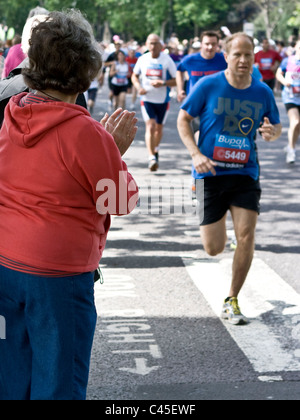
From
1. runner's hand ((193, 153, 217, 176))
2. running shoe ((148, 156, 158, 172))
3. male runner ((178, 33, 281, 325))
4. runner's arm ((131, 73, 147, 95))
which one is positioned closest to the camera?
runner's hand ((193, 153, 217, 176))

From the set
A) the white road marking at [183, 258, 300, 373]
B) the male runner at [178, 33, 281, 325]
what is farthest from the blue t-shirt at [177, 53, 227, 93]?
the male runner at [178, 33, 281, 325]

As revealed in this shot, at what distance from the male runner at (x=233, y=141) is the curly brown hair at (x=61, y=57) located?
270 cm

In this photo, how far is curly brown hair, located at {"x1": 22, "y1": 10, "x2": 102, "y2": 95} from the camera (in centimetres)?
285

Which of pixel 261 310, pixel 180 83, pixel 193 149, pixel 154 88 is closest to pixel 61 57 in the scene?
pixel 193 149

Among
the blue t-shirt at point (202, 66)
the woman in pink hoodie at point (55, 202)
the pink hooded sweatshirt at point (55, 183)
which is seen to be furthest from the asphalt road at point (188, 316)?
the blue t-shirt at point (202, 66)

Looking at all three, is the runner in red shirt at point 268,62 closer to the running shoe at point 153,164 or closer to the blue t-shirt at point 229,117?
the running shoe at point 153,164

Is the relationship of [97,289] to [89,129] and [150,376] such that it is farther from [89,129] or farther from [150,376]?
[89,129]

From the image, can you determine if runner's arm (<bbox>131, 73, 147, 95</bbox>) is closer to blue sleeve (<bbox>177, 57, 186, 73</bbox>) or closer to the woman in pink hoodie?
blue sleeve (<bbox>177, 57, 186, 73</bbox>)

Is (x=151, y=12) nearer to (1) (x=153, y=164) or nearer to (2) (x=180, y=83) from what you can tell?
(2) (x=180, y=83)

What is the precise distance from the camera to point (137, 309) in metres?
5.83

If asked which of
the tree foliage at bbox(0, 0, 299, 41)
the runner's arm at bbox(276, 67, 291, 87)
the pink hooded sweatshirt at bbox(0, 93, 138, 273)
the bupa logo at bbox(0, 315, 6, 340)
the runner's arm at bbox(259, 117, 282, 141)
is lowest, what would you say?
the tree foliage at bbox(0, 0, 299, 41)

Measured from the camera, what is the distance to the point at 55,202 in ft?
9.45

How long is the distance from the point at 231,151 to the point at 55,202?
2953mm

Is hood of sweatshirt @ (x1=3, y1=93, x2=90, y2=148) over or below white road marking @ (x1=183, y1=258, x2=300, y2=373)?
over
